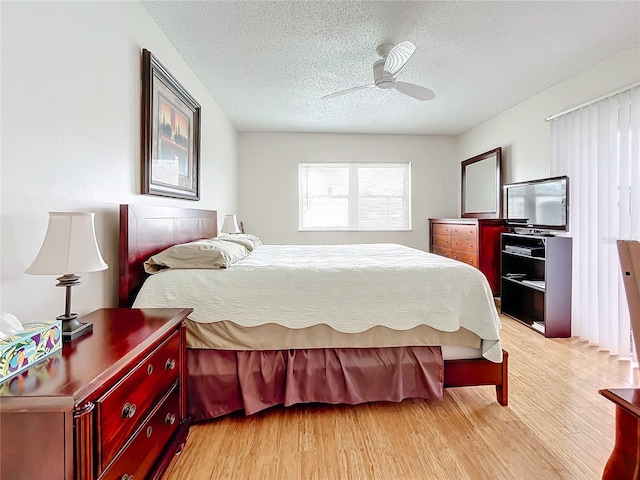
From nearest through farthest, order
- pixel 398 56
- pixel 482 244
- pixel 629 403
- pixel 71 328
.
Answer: pixel 629 403
pixel 71 328
pixel 398 56
pixel 482 244

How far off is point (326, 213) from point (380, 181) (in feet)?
3.38

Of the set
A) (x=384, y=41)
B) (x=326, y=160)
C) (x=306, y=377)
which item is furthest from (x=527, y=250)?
(x=326, y=160)

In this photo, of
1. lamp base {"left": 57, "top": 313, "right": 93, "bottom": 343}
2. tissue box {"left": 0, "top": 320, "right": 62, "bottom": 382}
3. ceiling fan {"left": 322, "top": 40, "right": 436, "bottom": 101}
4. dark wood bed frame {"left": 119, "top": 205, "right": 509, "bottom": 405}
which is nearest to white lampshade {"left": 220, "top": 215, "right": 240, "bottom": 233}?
dark wood bed frame {"left": 119, "top": 205, "right": 509, "bottom": 405}

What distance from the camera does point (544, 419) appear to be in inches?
72.0

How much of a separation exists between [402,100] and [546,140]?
158 centimetres

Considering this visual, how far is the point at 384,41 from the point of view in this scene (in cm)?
254

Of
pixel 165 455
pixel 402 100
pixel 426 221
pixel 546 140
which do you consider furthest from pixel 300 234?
pixel 165 455

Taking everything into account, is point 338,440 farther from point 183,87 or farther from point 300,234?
Answer: point 300,234

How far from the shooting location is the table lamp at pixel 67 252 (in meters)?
1.13

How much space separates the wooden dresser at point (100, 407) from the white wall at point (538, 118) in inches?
146

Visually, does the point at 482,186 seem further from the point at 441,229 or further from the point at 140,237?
the point at 140,237

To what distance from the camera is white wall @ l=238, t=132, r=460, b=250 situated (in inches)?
207

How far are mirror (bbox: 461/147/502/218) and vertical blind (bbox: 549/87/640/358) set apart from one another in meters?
1.06

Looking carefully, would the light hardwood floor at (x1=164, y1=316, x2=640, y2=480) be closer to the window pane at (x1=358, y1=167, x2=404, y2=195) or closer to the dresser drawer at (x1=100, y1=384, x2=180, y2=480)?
the dresser drawer at (x1=100, y1=384, x2=180, y2=480)
